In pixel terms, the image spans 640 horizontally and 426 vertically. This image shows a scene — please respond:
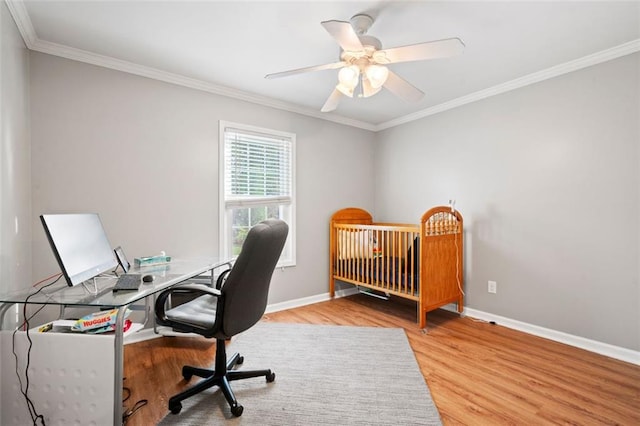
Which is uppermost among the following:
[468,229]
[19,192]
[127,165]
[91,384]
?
[127,165]

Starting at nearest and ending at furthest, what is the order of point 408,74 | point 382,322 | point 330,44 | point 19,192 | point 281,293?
point 19,192 < point 330,44 < point 408,74 < point 382,322 < point 281,293

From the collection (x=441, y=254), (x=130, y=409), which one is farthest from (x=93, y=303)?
(x=441, y=254)

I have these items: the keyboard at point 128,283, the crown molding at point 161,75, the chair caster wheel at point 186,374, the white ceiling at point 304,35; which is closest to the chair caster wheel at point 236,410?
the chair caster wheel at point 186,374

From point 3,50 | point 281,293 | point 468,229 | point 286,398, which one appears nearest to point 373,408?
point 286,398

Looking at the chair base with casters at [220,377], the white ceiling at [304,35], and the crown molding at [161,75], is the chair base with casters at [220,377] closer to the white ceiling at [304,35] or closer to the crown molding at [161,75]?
the white ceiling at [304,35]

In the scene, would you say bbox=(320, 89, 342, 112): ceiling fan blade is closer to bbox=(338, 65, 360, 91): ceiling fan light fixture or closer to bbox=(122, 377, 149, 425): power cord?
bbox=(338, 65, 360, 91): ceiling fan light fixture

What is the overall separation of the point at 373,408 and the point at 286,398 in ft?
1.64

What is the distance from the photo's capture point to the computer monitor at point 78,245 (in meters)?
1.35

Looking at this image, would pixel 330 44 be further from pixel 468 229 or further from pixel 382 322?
pixel 382 322

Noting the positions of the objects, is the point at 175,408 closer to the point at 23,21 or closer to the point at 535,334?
the point at 23,21

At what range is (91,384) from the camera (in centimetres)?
130

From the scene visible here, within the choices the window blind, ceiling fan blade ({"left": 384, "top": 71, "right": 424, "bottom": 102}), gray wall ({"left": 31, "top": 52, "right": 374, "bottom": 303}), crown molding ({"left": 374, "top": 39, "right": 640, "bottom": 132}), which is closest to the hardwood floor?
gray wall ({"left": 31, "top": 52, "right": 374, "bottom": 303})

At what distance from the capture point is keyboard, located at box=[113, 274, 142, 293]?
1441 millimetres

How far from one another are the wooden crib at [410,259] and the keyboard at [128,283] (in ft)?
7.15
